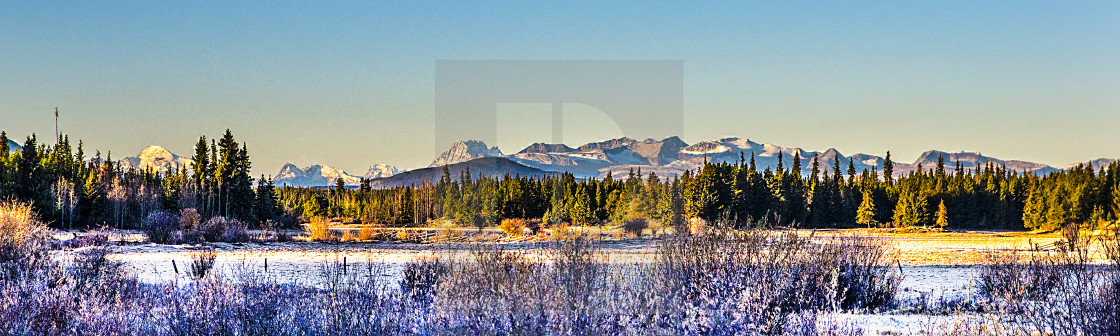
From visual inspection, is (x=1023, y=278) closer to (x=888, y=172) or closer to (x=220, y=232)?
(x=220, y=232)

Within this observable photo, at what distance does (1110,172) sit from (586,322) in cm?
8604

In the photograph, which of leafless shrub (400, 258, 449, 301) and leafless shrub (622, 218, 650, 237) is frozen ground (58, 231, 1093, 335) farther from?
leafless shrub (622, 218, 650, 237)

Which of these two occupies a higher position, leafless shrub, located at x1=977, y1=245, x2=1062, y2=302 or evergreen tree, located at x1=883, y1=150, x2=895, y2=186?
evergreen tree, located at x1=883, y1=150, x2=895, y2=186

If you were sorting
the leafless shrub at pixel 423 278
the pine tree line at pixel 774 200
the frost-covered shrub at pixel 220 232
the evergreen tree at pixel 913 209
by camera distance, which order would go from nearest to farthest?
the leafless shrub at pixel 423 278 < the frost-covered shrub at pixel 220 232 < the pine tree line at pixel 774 200 < the evergreen tree at pixel 913 209

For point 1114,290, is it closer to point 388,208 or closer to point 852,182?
point 388,208

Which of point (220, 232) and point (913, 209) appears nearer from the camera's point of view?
point (220, 232)

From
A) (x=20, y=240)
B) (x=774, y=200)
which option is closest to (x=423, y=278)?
(x=20, y=240)

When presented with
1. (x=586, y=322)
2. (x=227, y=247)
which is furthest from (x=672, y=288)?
(x=227, y=247)

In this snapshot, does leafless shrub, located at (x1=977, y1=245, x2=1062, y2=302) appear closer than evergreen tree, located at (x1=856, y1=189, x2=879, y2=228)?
Yes

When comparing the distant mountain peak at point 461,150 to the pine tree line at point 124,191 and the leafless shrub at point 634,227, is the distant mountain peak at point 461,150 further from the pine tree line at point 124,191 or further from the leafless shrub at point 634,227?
the pine tree line at point 124,191

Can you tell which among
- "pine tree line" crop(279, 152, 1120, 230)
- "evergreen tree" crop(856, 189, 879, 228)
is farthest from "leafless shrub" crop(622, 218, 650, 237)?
"evergreen tree" crop(856, 189, 879, 228)

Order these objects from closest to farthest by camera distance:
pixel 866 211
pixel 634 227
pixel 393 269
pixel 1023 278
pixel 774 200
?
pixel 1023 278
pixel 393 269
pixel 634 227
pixel 774 200
pixel 866 211

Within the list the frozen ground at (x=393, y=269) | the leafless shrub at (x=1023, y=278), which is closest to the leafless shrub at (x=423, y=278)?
the frozen ground at (x=393, y=269)

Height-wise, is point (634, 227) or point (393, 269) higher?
point (393, 269)
